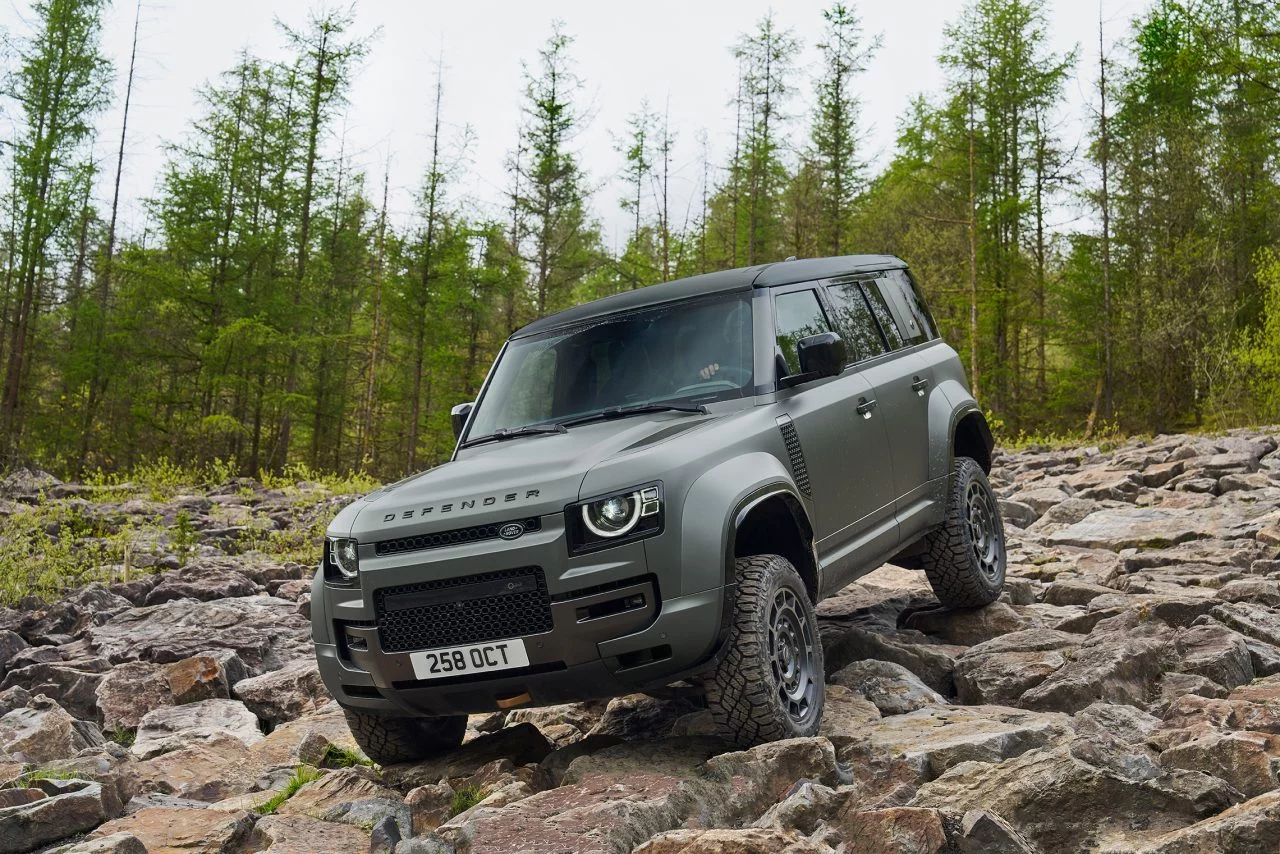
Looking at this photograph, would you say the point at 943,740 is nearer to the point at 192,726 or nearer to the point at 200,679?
the point at 192,726

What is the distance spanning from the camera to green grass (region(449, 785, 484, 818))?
14.1ft

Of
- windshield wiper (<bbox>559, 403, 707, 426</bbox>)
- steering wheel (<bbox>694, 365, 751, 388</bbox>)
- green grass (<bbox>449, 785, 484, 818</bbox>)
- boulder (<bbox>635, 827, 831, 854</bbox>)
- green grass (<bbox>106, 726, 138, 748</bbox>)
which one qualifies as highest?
steering wheel (<bbox>694, 365, 751, 388</bbox>)

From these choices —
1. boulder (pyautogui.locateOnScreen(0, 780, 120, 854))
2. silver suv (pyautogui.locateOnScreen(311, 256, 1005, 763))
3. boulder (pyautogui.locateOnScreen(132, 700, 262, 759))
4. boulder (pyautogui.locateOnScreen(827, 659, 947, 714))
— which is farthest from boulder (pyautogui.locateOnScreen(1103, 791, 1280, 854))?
boulder (pyautogui.locateOnScreen(132, 700, 262, 759))

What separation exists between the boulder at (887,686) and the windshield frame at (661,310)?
5.10 feet

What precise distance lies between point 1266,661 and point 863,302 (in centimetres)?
287

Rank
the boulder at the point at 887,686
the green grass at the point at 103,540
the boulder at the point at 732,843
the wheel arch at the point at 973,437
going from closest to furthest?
the boulder at the point at 732,843
the boulder at the point at 887,686
the wheel arch at the point at 973,437
the green grass at the point at 103,540

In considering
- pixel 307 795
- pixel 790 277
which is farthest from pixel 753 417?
pixel 307 795

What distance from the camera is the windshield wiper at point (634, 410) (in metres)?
5.00

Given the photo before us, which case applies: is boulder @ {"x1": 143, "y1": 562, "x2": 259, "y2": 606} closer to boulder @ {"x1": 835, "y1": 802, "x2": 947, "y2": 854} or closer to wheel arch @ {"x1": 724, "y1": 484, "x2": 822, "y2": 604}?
wheel arch @ {"x1": 724, "y1": 484, "x2": 822, "y2": 604}

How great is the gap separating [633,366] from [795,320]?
0.90m

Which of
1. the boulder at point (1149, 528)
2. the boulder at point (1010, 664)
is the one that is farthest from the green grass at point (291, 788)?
the boulder at point (1149, 528)

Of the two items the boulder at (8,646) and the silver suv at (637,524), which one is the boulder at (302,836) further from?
the boulder at (8,646)

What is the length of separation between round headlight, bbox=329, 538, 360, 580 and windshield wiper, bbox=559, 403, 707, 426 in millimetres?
1237

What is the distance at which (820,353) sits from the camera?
5066mm
